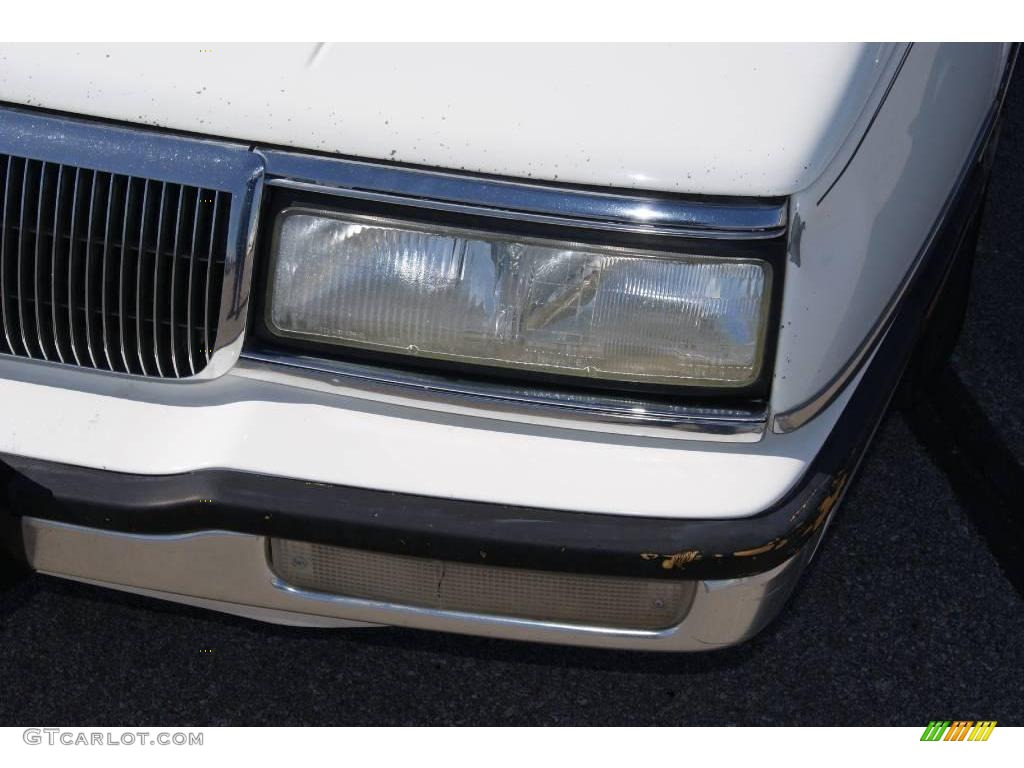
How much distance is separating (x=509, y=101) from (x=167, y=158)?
0.50 metres

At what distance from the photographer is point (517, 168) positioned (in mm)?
1666

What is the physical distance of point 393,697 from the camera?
2346mm

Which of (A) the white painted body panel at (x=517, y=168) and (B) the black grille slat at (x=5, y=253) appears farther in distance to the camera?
(B) the black grille slat at (x=5, y=253)

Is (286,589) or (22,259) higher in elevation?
(22,259)

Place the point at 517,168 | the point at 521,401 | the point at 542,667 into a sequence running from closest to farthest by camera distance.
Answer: the point at 517,168 → the point at 521,401 → the point at 542,667

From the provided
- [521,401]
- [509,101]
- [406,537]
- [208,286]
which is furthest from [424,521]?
[509,101]

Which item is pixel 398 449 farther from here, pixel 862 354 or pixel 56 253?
pixel 862 354

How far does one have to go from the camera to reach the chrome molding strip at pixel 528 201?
166 centimetres

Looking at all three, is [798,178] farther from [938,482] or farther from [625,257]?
[938,482]

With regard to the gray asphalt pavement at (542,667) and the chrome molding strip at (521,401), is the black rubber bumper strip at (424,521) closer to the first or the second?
the chrome molding strip at (521,401)

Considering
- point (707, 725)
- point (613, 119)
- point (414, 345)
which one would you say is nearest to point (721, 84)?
point (613, 119)

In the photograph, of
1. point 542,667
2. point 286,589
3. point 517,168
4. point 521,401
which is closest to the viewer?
point 517,168

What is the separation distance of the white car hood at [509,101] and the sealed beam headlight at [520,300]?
0.37ft

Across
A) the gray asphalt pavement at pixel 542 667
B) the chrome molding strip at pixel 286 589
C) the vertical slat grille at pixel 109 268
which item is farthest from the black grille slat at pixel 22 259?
the gray asphalt pavement at pixel 542 667
